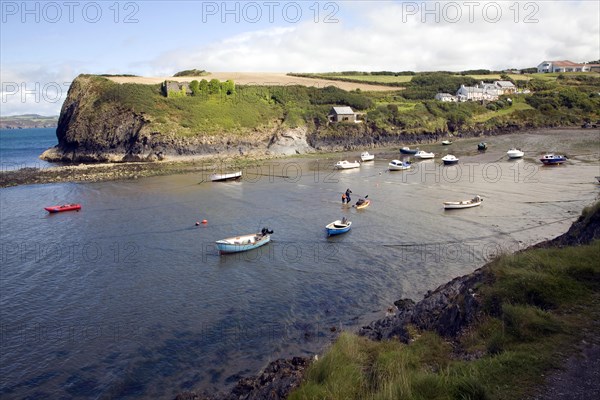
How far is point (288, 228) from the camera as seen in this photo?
34125mm

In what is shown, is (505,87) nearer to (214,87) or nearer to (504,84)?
(504,84)

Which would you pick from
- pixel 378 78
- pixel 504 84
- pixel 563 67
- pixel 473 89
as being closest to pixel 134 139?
pixel 473 89

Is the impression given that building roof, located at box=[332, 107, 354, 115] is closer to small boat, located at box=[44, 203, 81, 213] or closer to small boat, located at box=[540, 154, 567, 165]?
small boat, located at box=[540, 154, 567, 165]

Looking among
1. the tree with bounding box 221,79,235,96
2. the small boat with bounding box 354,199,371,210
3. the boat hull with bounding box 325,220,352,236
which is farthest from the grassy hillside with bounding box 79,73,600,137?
the boat hull with bounding box 325,220,352,236

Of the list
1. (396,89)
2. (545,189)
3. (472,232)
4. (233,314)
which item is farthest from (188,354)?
(396,89)

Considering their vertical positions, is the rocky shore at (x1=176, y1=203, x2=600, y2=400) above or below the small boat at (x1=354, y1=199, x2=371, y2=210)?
below

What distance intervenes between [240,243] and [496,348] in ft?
64.7

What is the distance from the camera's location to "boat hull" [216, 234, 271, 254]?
2875 cm

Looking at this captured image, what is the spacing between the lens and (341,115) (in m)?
89.9

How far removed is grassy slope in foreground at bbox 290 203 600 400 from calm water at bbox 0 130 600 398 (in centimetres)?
543

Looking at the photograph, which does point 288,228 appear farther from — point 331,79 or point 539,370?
point 331,79

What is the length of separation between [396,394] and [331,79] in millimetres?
120857

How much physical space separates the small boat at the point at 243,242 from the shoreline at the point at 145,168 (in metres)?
35.3

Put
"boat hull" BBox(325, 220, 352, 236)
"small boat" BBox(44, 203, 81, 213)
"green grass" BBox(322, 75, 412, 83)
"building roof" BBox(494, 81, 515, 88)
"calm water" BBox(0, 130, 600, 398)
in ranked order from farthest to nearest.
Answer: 1. "green grass" BBox(322, 75, 412, 83)
2. "building roof" BBox(494, 81, 515, 88)
3. "small boat" BBox(44, 203, 81, 213)
4. "boat hull" BBox(325, 220, 352, 236)
5. "calm water" BBox(0, 130, 600, 398)
